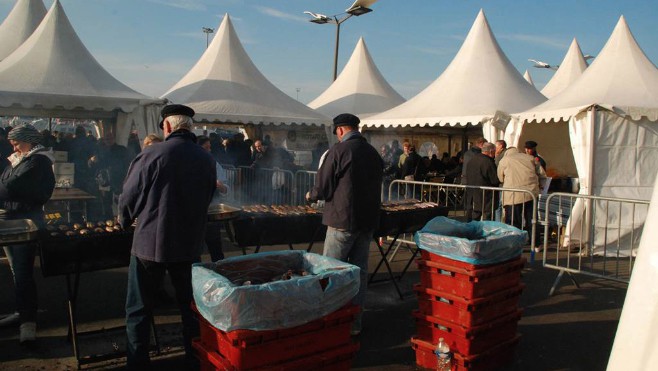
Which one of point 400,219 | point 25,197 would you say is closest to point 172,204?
point 25,197

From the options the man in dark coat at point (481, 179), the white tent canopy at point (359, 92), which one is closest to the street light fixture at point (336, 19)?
the white tent canopy at point (359, 92)

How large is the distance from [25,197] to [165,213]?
178cm

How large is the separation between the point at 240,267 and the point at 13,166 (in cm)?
231

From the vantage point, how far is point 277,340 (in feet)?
9.10

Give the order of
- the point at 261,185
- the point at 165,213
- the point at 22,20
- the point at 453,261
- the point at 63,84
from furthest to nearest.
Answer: the point at 22,20 < the point at 261,185 < the point at 63,84 < the point at 453,261 < the point at 165,213

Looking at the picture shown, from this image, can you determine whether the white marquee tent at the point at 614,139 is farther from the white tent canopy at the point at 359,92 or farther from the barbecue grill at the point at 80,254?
the white tent canopy at the point at 359,92

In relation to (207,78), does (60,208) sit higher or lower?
lower

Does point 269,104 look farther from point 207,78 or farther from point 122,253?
point 122,253

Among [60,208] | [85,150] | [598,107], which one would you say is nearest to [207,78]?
[85,150]

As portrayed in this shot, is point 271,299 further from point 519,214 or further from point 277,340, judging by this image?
point 519,214

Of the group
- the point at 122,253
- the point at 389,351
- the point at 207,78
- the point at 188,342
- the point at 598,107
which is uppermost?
the point at 207,78

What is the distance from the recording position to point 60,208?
8883mm

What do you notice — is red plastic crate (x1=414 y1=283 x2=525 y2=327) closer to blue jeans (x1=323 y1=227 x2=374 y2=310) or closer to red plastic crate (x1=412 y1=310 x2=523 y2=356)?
red plastic crate (x1=412 y1=310 x2=523 y2=356)

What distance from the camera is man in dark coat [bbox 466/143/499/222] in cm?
812
